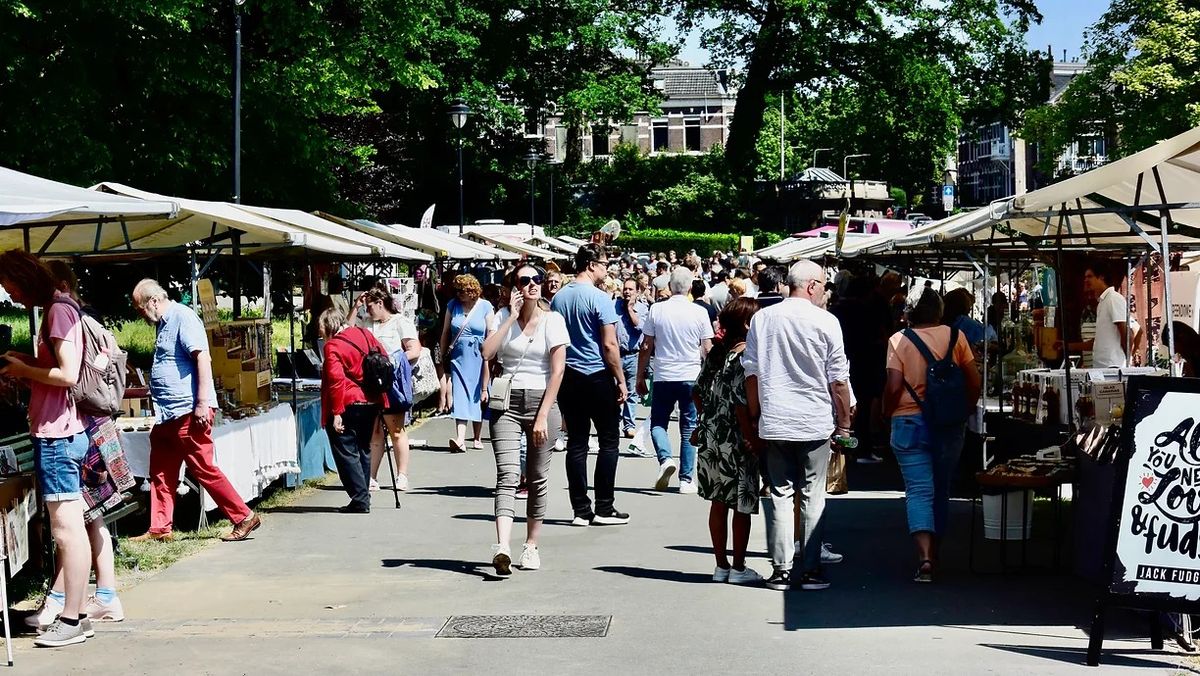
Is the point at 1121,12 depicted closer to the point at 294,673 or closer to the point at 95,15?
the point at 95,15

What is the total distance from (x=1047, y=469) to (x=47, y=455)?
5.42 m

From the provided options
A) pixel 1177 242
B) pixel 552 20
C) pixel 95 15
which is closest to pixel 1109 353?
pixel 1177 242

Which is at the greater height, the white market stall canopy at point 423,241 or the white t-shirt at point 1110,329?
the white market stall canopy at point 423,241

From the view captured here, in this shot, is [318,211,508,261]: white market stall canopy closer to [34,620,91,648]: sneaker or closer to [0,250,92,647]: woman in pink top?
[0,250,92,647]: woman in pink top

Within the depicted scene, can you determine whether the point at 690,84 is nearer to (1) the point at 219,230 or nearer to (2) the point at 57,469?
(1) the point at 219,230

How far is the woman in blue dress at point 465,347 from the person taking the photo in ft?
49.8

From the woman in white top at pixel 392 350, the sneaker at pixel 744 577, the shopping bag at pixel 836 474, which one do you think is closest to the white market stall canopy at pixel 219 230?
the woman in white top at pixel 392 350

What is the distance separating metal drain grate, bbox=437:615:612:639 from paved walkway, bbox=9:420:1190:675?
9cm

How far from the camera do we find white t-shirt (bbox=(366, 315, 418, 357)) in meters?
12.8

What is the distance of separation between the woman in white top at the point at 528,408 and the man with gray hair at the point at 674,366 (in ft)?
11.2

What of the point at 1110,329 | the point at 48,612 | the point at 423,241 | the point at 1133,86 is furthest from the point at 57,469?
the point at 1133,86

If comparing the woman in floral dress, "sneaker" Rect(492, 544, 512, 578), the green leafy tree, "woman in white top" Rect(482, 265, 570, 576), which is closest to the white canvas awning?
"woman in white top" Rect(482, 265, 570, 576)

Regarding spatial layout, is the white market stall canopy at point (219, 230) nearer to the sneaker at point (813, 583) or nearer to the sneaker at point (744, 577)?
the sneaker at point (744, 577)

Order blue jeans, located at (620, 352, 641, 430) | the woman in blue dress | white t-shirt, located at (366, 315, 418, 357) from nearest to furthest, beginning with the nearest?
white t-shirt, located at (366, 315, 418, 357) < the woman in blue dress < blue jeans, located at (620, 352, 641, 430)
